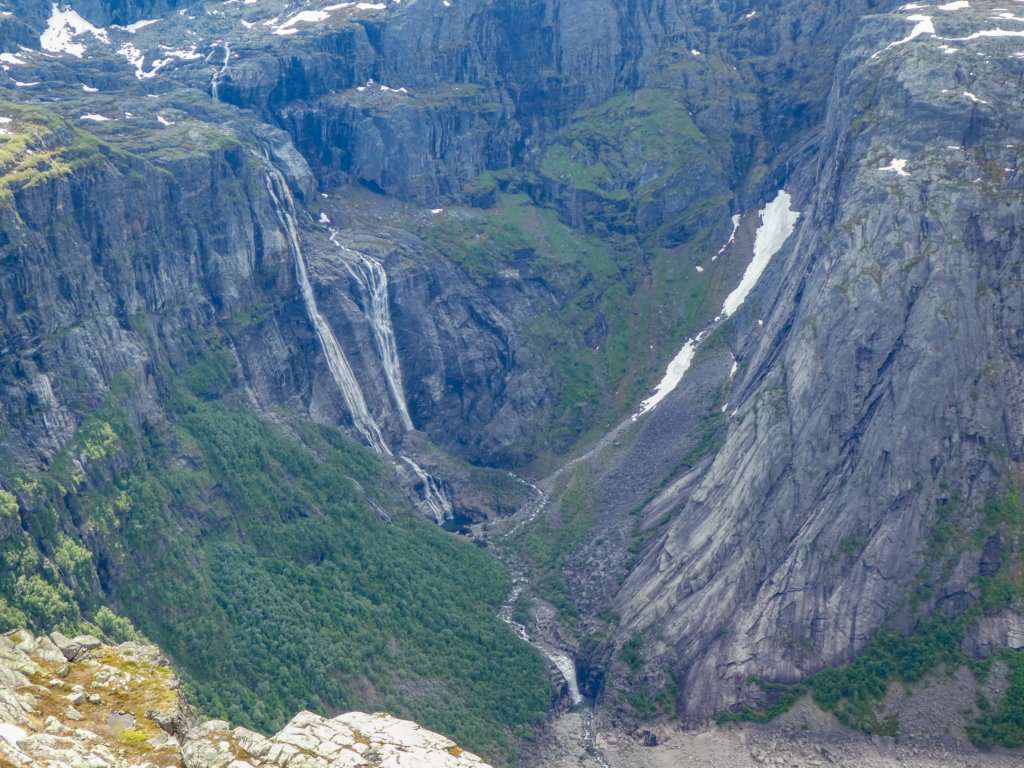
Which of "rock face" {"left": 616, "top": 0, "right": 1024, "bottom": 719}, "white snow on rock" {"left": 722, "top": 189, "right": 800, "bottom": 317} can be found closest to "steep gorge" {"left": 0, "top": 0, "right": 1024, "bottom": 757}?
"rock face" {"left": 616, "top": 0, "right": 1024, "bottom": 719}

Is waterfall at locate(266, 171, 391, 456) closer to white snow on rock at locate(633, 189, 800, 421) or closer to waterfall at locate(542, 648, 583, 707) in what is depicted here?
white snow on rock at locate(633, 189, 800, 421)

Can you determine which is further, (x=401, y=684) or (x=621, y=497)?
(x=621, y=497)

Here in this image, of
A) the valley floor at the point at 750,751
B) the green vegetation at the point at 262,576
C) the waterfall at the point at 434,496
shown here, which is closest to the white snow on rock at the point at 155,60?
the green vegetation at the point at 262,576

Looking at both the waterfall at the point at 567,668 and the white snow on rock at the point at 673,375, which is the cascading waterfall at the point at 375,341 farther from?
the waterfall at the point at 567,668

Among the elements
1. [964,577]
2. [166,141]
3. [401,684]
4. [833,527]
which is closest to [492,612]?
[401,684]

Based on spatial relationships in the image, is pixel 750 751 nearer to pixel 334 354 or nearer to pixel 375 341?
pixel 334 354

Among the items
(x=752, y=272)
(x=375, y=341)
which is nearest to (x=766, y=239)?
(x=752, y=272)

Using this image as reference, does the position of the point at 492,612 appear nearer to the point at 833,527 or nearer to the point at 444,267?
the point at 833,527
